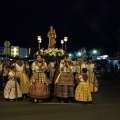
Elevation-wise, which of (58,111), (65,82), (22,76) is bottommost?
(58,111)

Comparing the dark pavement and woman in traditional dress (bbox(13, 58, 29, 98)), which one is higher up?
woman in traditional dress (bbox(13, 58, 29, 98))

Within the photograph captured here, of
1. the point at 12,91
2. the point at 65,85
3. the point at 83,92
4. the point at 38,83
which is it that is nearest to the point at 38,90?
the point at 38,83

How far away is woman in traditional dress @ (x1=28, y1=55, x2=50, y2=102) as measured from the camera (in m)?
13.6

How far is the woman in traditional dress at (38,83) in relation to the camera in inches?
534

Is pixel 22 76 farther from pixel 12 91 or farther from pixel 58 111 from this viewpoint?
pixel 58 111

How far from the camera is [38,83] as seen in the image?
13.6 meters

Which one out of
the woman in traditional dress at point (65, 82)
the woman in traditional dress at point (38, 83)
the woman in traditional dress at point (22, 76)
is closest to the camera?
the woman in traditional dress at point (38, 83)

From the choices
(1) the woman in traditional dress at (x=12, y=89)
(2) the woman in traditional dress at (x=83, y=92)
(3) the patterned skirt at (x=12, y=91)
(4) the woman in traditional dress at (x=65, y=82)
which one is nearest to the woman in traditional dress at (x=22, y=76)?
(1) the woman in traditional dress at (x=12, y=89)

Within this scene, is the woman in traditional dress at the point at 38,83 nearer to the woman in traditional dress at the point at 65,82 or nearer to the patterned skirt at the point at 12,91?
the woman in traditional dress at the point at 65,82

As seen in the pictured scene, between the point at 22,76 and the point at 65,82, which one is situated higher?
the point at 22,76

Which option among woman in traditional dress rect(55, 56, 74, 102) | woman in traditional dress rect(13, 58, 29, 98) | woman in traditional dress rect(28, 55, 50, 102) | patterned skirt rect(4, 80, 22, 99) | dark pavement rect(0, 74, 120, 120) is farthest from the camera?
woman in traditional dress rect(13, 58, 29, 98)

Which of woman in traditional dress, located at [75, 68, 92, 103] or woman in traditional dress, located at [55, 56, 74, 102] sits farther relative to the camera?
woman in traditional dress, located at [55, 56, 74, 102]

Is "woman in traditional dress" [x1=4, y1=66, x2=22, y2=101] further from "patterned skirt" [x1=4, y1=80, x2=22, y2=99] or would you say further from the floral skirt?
the floral skirt

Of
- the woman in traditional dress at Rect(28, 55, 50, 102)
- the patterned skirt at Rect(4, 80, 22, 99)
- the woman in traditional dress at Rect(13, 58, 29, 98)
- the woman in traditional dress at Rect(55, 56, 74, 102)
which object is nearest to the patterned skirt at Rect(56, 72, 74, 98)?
the woman in traditional dress at Rect(55, 56, 74, 102)
